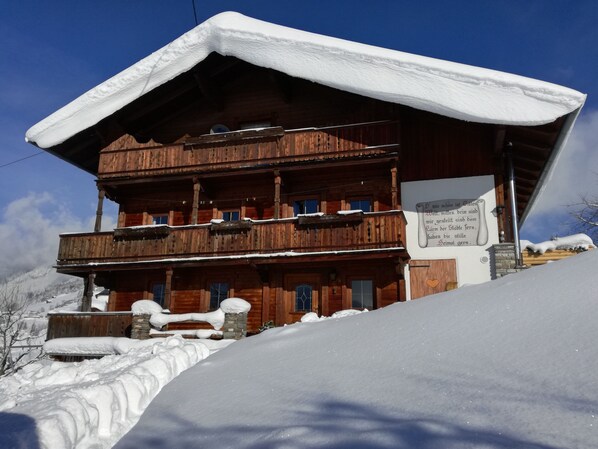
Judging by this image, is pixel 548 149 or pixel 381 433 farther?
pixel 548 149

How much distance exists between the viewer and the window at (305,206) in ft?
51.4

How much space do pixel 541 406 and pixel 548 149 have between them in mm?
12349

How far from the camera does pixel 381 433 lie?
269 cm

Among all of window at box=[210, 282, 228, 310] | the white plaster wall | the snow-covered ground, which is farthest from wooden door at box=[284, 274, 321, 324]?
the snow-covered ground

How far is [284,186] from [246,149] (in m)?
1.64

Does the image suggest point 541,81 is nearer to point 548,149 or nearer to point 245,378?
point 548,149

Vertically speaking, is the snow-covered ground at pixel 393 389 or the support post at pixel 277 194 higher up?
the support post at pixel 277 194

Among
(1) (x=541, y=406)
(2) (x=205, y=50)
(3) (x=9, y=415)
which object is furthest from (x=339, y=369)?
(2) (x=205, y=50)

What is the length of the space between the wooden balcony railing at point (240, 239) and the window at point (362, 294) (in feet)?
5.69

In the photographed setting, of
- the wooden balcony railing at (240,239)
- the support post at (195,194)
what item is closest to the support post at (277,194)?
the wooden balcony railing at (240,239)

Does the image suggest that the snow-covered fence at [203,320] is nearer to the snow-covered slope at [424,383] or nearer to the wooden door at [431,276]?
the wooden door at [431,276]

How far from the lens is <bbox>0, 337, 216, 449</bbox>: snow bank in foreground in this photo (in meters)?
3.33

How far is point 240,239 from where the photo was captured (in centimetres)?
1421

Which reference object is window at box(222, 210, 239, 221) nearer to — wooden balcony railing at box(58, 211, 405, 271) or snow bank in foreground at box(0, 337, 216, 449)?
wooden balcony railing at box(58, 211, 405, 271)
